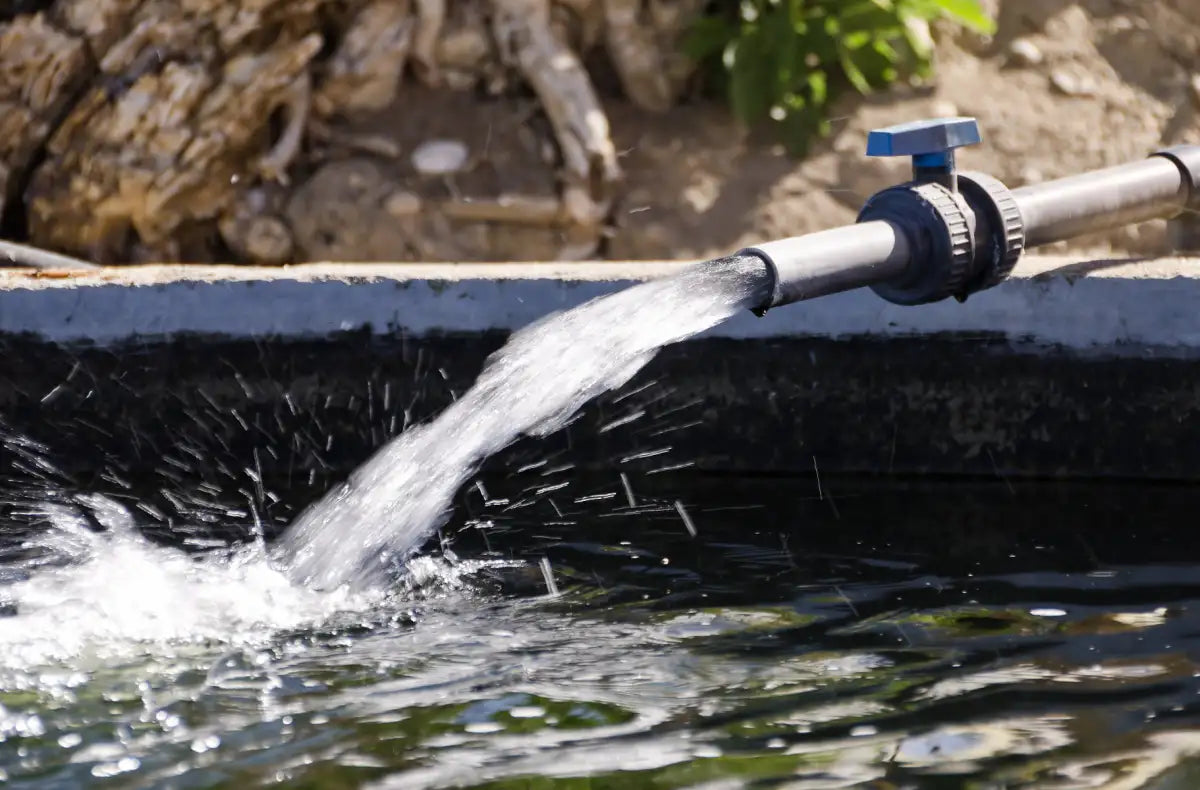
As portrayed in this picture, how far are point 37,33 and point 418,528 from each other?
3400 millimetres

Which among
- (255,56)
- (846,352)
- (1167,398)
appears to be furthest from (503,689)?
(255,56)

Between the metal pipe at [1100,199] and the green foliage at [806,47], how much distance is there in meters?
2.56

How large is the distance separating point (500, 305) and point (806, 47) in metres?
2.74

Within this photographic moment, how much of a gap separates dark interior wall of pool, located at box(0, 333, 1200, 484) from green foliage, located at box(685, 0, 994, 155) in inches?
101

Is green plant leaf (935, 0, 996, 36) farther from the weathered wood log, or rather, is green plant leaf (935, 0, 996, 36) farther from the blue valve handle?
the blue valve handle

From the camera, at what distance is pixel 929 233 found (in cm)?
232

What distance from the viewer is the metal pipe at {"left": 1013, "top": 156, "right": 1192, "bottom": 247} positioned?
2508mm

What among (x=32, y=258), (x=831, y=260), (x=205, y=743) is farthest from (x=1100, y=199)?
(x=32, y=258)

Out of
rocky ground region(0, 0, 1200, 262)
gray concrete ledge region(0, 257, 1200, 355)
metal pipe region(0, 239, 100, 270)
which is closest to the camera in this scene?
gray concrete ledge region(0, 257, 1200, 355)

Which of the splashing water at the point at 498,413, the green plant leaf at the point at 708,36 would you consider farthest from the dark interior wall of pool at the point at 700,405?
the green plant leaf at the point at 708,36

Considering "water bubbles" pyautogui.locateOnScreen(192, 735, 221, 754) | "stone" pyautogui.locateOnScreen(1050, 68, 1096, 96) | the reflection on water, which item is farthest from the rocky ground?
"water bubbles" pyautogui.locateOnScreen(192, 735, 221, 754)

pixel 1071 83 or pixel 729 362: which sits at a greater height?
pixel 1071 83

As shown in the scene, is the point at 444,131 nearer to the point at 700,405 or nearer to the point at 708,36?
the point at 708,36

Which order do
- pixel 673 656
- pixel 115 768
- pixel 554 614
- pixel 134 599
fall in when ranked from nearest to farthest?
1. pixel 115 768
2. pixel 673 656
3. pixel 554 614
4. pixel 134 599
